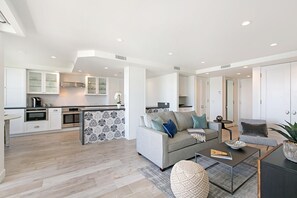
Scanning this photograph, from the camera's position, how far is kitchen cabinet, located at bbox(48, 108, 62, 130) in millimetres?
4988

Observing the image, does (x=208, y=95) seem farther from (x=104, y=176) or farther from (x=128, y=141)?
(x=104, y=176)

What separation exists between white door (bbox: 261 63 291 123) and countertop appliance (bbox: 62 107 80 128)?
6.56m

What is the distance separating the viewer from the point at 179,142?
263cm

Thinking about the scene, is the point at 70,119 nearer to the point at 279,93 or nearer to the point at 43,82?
the point at 43,82

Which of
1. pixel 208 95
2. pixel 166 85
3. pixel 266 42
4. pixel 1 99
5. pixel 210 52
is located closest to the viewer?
pixel 1 99

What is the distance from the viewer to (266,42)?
290cm

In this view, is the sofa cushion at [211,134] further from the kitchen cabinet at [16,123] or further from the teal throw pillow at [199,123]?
the kitchen cabinet at [16,123]

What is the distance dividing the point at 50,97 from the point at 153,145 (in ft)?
16.9

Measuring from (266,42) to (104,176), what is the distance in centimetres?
402

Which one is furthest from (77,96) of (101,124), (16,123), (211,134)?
(211,134)

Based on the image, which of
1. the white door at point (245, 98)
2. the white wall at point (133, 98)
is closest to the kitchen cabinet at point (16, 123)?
the white wall at point (133, 98)

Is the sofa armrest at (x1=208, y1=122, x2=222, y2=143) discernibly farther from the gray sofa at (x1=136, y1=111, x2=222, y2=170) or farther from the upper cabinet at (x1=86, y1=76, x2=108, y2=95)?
the upper cabinet at (x1=86, y1=76, x2=108, y2=95)

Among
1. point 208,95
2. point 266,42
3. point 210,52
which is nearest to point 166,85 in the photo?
point 208,95

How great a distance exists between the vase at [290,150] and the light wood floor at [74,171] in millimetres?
1466
